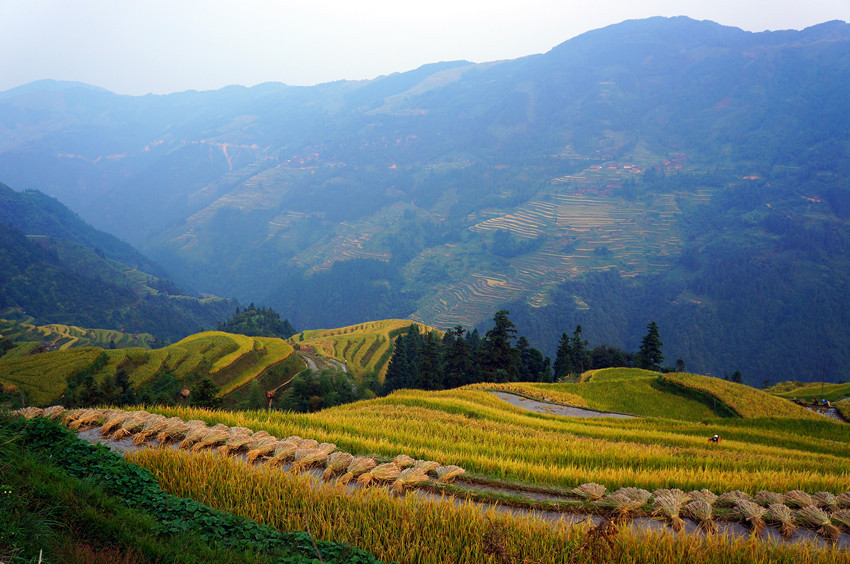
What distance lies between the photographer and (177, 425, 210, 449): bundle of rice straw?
23.0 ft

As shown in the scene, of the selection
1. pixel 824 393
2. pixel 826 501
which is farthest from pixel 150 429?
pixel 824 393

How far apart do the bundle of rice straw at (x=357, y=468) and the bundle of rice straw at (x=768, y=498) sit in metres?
5.52

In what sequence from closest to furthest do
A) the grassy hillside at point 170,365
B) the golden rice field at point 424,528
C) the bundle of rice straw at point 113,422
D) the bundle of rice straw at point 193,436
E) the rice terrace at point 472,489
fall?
the golden rice field at point 424,528
the rice terrace at point 472,489
the bundle of rice straw at point 193,436
the bundle of rice straw at point 113,422
the grassy hillside at point 170,365

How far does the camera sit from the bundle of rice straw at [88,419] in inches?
299

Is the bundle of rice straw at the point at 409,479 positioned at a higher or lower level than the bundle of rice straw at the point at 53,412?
lower

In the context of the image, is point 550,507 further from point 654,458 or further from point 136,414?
point 136,414

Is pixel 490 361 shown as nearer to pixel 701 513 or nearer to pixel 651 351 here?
pixel 651 351

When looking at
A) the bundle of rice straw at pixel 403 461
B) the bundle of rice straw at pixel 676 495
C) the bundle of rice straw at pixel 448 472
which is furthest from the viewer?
the bundle of rice straw at pixel 403 461

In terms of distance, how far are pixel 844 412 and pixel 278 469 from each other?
32885 mm

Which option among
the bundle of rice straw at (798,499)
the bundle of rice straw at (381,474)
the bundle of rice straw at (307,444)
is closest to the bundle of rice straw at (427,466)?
the bundle of rice straw at (381,474)

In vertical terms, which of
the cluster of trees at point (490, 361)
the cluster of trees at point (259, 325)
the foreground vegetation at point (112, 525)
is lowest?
the cluster of trees at point (259, 325)

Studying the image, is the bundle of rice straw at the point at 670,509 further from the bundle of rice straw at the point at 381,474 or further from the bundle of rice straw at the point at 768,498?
the bundle of rice straw at the point at 381,474

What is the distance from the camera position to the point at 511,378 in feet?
152

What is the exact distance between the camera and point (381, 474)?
6.14m
